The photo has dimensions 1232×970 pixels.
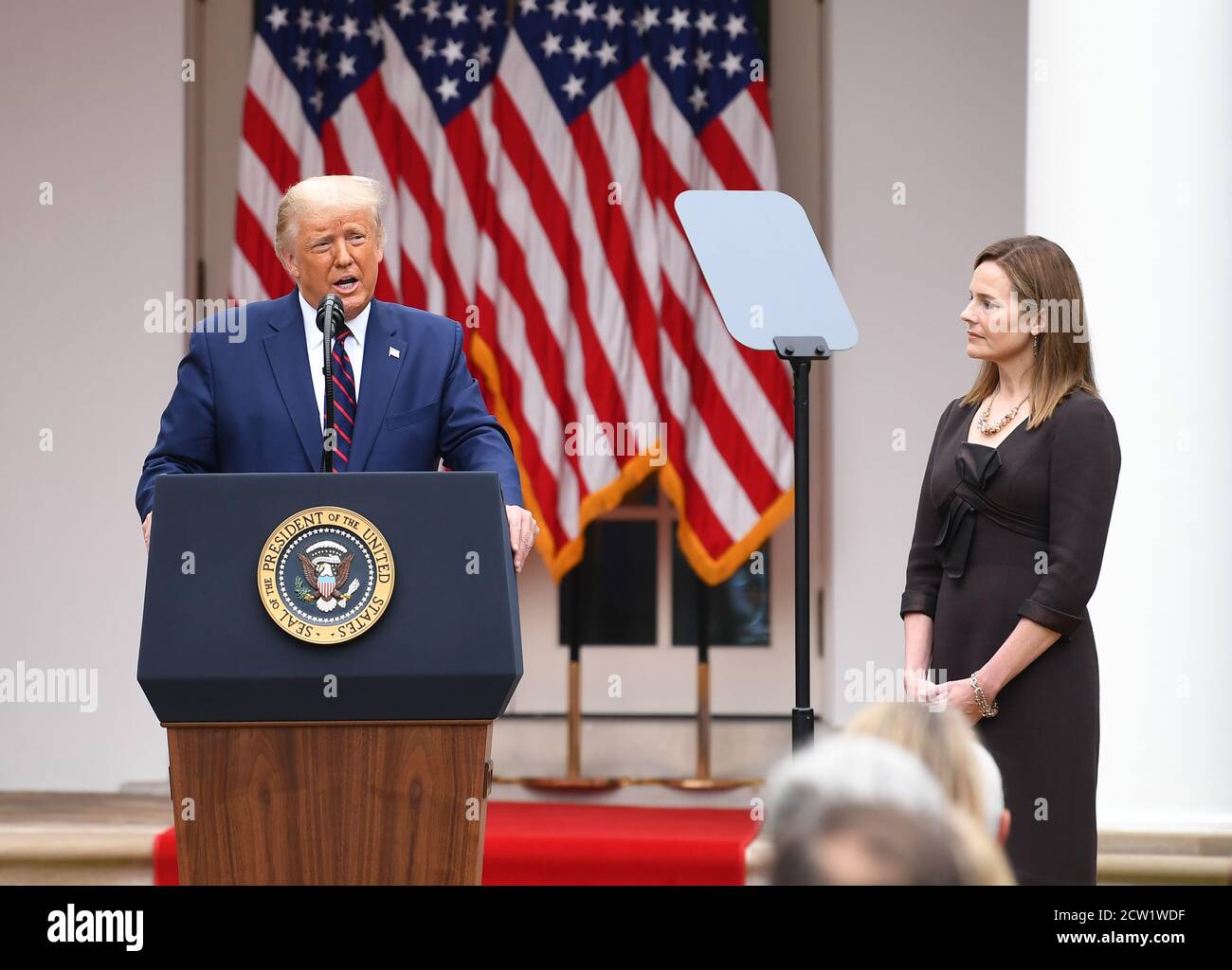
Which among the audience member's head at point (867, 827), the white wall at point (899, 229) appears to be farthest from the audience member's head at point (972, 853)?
the white wall at point (899, 229)

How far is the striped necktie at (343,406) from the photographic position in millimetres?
2758

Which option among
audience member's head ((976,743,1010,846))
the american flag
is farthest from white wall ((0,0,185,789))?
audience member's head ((976,743,1010,846))

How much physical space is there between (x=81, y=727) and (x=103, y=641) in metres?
0.39

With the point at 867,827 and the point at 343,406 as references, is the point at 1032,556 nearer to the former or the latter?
the point at 343,406

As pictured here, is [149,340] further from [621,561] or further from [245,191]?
[621,561]

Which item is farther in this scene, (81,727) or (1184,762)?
(81,727)

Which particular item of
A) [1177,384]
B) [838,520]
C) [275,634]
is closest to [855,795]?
[275,634]

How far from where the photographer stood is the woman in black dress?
9.18 feet

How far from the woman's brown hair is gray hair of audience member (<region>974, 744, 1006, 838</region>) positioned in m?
1.48

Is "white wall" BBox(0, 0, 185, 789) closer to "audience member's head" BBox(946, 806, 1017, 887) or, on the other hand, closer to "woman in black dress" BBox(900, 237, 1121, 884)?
"woman in black dress" BBox(900, 237, 1121, 884)

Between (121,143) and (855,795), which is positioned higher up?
(121,143)

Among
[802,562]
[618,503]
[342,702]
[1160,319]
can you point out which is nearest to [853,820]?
[342,702]

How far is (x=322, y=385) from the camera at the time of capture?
281 centimetres
